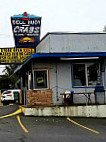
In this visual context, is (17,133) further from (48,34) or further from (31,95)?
(48,34)

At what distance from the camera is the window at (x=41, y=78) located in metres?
16.2

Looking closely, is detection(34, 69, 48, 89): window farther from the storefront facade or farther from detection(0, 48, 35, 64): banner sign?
detection(0, 48, 35, 64): banner sign

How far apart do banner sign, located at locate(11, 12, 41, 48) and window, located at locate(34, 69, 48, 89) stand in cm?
1107

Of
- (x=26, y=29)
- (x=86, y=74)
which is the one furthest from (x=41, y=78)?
(x=26, y=29)

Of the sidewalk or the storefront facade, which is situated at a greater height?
the storefront facade

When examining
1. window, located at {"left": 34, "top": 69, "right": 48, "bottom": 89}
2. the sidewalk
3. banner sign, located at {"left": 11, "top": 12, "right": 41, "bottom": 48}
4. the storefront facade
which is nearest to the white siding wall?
the storefront facade

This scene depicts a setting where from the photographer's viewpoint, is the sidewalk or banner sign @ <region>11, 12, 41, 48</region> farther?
banner sign @ <region>11, 12, 41, 48</region>

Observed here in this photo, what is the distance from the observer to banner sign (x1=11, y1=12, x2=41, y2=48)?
26344mm

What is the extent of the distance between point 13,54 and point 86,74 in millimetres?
12856

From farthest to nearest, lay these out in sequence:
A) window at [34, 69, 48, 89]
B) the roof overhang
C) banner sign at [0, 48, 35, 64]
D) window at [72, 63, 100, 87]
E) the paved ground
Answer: banner sign at [0, 48, 35, 64] → window at [72, 63, 100, 87] → window at [34, 69, 48, 89] → the roof overhang → the paved ground

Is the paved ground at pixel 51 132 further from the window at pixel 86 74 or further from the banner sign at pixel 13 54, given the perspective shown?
the banner sign at pixel 13 54

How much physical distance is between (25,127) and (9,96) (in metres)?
18.0

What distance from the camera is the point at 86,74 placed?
53.9 ft

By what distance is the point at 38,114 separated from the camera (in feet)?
47.2
